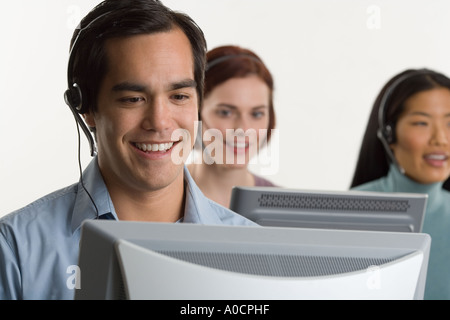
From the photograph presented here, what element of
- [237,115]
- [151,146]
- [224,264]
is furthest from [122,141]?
[237,115]

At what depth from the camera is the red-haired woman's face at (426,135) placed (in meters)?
2.94

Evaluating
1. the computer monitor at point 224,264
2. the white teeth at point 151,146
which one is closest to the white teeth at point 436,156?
the white teeth at point 151,146

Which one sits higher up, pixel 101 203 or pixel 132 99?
pixel 132 99

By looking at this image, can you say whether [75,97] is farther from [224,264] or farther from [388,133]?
[388,133]

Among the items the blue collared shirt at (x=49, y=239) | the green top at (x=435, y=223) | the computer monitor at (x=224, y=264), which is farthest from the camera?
the green top at (x=435, y=223)

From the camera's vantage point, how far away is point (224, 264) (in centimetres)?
80

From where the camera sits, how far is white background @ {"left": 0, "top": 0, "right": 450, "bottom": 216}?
15.8 feet

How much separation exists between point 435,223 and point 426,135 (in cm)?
44

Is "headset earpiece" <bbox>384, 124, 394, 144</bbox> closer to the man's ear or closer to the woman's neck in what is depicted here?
the woman's neck

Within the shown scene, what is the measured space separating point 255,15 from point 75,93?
417cm

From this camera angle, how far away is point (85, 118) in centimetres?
160

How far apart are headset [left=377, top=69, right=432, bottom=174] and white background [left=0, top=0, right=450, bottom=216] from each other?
155cm

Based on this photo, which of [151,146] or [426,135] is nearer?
[151,146]

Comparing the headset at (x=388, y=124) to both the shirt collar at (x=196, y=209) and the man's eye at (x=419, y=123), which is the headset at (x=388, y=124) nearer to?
the man's eye at (x=419, y=123)
